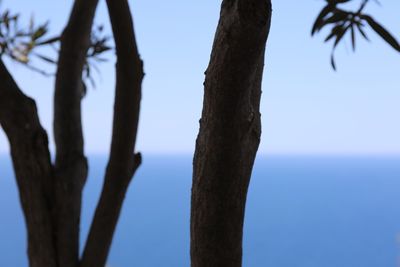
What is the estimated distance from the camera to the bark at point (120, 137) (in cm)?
134

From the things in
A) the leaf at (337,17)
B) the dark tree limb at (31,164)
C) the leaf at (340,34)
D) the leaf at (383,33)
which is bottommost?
the dark tree limb at (31,164)

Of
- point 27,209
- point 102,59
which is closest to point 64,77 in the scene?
point 27,209

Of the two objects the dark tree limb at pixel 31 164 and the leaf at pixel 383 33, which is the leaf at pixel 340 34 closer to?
the leaf at pixel 383 33

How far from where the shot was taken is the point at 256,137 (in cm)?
70

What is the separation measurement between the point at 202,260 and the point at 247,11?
341 mm

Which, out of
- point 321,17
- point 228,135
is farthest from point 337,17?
point 228,135

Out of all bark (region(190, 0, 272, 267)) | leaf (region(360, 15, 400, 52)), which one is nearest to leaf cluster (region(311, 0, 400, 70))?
leaf (region(360, 15, 400, 52))

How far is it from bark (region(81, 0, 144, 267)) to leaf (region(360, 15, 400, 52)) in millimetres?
620

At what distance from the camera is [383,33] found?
130cm

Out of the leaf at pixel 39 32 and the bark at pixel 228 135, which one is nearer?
the bark at pixel 228 135

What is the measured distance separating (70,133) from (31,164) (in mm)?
221

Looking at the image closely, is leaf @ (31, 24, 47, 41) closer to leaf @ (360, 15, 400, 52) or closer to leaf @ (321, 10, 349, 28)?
leaf @ (321, 10, 349, 28)

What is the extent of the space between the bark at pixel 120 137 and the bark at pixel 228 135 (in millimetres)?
669

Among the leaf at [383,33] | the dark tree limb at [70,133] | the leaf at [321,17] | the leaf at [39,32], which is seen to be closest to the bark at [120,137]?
the dark tree limb at [70,133]
